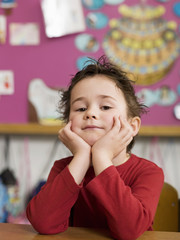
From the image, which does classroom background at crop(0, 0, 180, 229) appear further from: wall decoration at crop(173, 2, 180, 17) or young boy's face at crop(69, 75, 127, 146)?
young boy's face at crop(69, 75, 127, 146)

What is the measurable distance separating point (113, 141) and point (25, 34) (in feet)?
4.97

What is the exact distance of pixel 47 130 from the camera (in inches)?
80.4

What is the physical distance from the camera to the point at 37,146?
2.23 m

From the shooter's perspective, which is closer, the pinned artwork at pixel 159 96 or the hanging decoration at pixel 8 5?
the pinned artwork at pixel 159 96

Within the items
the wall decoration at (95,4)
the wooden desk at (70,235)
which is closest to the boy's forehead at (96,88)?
the wooden desk at (70,235)

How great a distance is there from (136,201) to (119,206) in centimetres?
4

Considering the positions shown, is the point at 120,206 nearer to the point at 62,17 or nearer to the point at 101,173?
the point at 101,173

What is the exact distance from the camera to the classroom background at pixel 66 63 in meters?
2.08

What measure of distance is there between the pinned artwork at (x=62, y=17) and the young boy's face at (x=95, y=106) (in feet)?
4.03

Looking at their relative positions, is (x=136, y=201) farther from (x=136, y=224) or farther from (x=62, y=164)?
(x=62, y=164)

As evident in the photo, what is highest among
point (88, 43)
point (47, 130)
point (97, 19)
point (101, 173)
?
point (97, 19)

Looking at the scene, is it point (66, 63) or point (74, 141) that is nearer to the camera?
point (74, 141)

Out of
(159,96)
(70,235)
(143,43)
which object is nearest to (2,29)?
(143,43)

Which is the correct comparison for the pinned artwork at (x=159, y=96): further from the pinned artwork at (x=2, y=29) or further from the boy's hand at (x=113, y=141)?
the boy's hand at (x=113, y=141)
